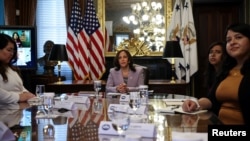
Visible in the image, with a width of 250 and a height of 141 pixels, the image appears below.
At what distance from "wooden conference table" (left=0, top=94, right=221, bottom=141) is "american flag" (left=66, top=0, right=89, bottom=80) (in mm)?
2956

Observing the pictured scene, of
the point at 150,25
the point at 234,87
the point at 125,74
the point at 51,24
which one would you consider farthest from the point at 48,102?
the point at 51,24

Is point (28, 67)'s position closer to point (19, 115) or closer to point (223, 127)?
point (19, 115)

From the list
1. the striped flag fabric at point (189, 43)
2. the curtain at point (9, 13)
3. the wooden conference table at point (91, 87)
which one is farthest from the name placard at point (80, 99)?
the curtain at point (9, 13)

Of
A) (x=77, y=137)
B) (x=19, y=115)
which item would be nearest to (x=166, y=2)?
(x=19, y=115)

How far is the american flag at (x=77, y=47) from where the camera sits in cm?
507

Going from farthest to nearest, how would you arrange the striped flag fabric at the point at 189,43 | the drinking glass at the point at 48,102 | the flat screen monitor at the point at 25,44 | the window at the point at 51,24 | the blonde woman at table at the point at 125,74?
the window at the point at 51,24
the striped flag fabric at the point at 189,43
the flat screen monitor at the point at 25,44
the blonde woman at table at the point at 125,74
the drinking glass at the point at 48,102

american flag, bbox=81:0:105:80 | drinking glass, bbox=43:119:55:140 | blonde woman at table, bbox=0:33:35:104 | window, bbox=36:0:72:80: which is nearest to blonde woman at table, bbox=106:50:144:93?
blonde woman at table, bbox=0:33:35:104

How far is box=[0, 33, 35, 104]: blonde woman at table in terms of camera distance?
7.97 feet

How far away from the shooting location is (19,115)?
1.88 meters

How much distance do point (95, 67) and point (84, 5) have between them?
1128 millimetres

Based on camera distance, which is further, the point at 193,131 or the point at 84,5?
the point at 84,5

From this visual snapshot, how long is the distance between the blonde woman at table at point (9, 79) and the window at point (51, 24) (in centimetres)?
265

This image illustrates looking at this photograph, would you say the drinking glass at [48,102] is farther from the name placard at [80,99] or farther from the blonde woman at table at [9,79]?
the blonde woman at table at [9,79]

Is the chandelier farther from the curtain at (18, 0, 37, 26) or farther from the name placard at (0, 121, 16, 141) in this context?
the name placard at (0, 121, 16, 141)
